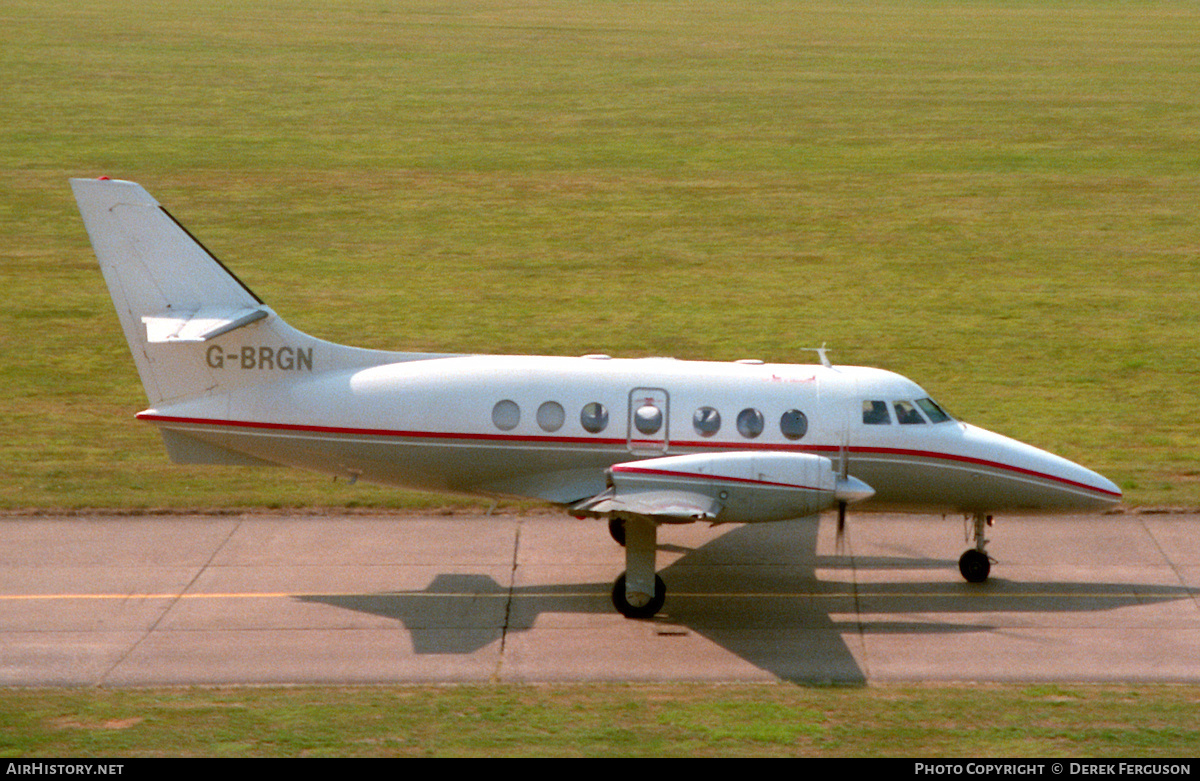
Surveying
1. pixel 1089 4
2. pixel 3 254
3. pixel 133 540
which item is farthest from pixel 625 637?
pixel 1089 4

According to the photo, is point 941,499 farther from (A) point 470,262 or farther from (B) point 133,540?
(A) point 470,262

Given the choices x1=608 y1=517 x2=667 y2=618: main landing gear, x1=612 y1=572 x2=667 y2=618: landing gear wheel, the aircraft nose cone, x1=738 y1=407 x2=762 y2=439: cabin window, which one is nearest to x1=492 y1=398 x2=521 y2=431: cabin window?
x1=608 y1=517 x2=667 y2=618: main landing gear

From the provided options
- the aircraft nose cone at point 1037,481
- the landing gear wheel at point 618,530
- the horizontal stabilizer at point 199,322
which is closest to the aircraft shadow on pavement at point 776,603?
the landing gear wheel at point 618,530

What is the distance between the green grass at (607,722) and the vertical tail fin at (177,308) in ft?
17.7

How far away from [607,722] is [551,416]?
217 inches

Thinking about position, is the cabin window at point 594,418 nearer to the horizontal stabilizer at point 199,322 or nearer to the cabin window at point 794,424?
the cabin window at point 794,424

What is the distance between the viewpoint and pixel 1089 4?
107875mm

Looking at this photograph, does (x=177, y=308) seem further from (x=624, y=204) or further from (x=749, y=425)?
(x=624, y=204)

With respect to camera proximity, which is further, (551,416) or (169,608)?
(551,416)

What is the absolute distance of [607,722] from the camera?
15805 mm

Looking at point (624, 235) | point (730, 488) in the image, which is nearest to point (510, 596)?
point (730, 488)

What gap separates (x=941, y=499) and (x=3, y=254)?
31223 millimetres

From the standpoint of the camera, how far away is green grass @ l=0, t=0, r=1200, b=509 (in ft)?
102

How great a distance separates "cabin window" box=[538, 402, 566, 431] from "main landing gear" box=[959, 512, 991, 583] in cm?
627
